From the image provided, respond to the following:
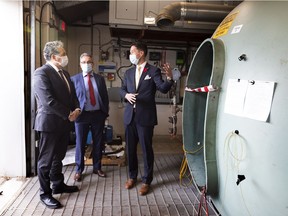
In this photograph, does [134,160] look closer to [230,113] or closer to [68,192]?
[68,192]

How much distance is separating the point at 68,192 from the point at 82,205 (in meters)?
0.31

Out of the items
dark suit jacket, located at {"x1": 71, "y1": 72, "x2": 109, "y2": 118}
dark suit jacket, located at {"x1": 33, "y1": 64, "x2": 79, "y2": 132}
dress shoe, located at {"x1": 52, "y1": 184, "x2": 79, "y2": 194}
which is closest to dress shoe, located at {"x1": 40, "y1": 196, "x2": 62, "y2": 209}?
dress shoe, located at {"x1": 52, "y1": 184, "x2": 79, "y2": 194}

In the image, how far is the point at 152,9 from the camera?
3465 mm

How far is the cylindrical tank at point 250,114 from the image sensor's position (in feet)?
3.57

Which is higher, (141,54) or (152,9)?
(152,9)

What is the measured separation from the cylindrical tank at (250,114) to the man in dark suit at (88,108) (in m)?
1.51

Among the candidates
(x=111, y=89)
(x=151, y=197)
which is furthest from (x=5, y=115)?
(x=111, y=89)

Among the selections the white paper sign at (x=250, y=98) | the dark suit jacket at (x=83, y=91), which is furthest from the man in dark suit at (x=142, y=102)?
the white paper sign at (x=250, y=98)

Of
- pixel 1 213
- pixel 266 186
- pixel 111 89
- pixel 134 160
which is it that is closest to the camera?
pixel 266 186

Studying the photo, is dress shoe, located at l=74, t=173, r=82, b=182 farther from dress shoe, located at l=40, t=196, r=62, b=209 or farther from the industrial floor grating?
dress shoe, located at l=40, t=196, r=62, b=209

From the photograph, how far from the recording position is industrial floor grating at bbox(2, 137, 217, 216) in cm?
209

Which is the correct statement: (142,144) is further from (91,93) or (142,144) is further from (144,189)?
(91,93)

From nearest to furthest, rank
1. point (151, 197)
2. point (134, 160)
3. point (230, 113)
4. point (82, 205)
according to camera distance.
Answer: point (230, 113) < point (82, 205) < point (151, 197) < point (134, 160)

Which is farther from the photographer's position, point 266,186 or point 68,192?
point 68,192
